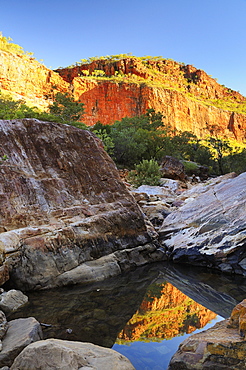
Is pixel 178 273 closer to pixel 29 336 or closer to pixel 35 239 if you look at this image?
pixel 35 239

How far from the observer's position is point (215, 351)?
2.38m

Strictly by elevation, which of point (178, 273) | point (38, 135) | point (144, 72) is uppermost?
point (144, 72)

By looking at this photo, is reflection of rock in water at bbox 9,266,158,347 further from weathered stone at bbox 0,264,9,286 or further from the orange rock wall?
the orange rock wall

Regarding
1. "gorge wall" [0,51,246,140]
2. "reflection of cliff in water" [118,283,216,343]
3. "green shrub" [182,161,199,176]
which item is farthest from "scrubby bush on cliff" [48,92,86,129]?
"reflection of cliff in water" [118,283,216,343]

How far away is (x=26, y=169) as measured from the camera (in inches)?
253

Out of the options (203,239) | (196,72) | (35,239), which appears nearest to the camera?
(35,239)

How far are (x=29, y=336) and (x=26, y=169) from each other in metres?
4.15

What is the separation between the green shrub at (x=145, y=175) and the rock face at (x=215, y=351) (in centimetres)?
1118

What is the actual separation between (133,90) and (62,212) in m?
53.9

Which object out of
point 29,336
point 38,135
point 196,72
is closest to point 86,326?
point 29,336

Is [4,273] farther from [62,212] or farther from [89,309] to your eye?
[62,212]

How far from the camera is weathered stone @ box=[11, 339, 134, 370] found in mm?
2223

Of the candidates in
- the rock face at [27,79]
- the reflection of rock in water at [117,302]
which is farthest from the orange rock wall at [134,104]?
the reflection of rock in water at [117,302]

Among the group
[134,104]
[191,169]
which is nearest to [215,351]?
[191,169]
